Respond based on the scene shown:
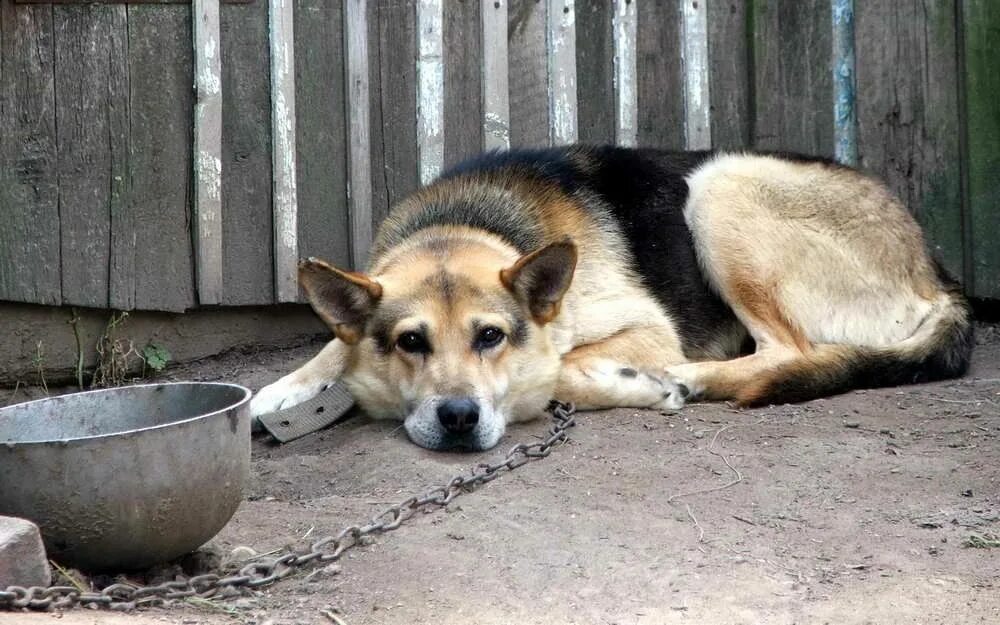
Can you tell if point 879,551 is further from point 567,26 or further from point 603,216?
point 567,26

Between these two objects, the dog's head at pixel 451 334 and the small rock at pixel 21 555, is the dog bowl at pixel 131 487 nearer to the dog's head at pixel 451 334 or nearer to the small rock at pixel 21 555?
the small rock at pixel 21 555

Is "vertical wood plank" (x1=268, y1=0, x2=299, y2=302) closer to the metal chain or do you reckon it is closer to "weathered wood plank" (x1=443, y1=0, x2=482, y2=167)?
"weathered wood plank" (x1=443, y1=0, x2=482, y2=167)

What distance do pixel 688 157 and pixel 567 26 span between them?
1.01 meters

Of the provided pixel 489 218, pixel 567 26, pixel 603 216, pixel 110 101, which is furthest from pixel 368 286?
pixel 567 26

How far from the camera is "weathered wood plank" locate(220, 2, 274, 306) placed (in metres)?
6.06

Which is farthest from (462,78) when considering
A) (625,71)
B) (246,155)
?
(246,155)

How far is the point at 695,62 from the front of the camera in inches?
264

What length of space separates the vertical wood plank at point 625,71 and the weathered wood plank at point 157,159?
7.52ft

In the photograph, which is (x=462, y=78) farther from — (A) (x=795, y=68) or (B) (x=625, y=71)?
(A) (x=795, y=68)

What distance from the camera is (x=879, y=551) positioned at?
11.7 ft

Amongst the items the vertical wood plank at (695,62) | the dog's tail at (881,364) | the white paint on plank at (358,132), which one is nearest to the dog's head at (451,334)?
the dog's tail at (881,364)

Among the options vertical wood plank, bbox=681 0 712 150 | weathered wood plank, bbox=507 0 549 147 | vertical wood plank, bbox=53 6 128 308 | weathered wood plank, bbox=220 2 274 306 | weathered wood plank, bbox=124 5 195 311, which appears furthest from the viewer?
vertical wood plank, bbox=681 0 712 150

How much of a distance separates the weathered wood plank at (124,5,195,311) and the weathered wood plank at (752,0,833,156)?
314cm

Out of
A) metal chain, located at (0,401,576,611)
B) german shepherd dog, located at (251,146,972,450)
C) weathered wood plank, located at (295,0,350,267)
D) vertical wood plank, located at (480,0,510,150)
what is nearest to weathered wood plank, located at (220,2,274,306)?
weathered wood plank, located at (295,0,350,267)
